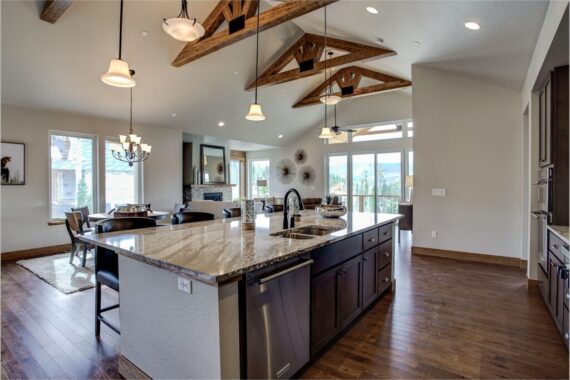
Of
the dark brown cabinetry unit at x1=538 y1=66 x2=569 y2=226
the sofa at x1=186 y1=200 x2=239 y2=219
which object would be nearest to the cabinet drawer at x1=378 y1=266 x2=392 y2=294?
the dark brown cabinetry unit at x1=538 y1=66 x2=569 y2=226

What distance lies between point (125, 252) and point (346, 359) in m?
1.73

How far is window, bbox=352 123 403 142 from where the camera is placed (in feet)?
29.3

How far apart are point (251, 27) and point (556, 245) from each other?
13.7ft

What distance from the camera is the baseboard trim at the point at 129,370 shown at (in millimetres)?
1974

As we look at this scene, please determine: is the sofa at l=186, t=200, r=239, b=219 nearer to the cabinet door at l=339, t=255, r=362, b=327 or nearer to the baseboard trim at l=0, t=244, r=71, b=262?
the baseboard trim at l=0, t=244, r=71, b=262

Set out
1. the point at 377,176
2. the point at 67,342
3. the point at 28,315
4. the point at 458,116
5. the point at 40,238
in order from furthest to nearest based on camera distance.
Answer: the point at 377,176, the point at 40,238, the point at 458,116, the point at 28,315, the point at 67,342

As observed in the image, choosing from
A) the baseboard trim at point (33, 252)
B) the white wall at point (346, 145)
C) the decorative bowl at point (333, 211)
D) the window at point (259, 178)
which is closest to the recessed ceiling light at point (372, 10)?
the decorative bowl at point (333, 211)

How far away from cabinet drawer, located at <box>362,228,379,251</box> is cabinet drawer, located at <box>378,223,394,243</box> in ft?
0.43

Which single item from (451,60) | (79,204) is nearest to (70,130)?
(79,204)

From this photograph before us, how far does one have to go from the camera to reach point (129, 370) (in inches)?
80.8

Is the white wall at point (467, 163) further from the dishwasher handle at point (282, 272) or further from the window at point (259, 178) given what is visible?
the window at point (259, 178)

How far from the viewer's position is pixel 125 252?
6.15ft

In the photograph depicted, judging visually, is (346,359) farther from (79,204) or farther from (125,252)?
(79,204)

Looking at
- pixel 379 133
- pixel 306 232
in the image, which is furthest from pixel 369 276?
pixel 379 133
